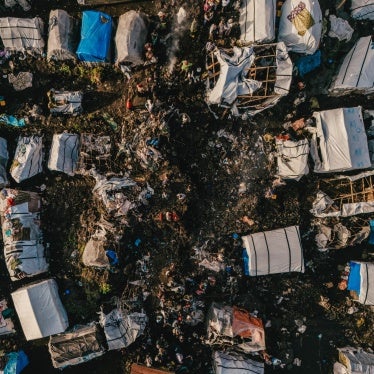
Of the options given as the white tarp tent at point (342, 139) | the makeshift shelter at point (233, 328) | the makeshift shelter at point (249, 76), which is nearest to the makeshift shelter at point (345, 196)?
the white tarp tent at point (342, 139)

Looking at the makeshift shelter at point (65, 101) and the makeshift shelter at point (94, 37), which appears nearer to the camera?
the makeshift shelter at point (94, 37)

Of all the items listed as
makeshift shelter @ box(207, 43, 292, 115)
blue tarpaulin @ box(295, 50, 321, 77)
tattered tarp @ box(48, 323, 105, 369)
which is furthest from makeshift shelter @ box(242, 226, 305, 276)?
tattered tarp @ box(48, 323, 105, 369)

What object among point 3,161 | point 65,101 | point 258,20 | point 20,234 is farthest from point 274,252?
point 3,161

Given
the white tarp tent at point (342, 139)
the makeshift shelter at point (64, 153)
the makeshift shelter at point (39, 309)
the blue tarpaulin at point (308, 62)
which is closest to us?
the white tarp tent at point (342, 139)

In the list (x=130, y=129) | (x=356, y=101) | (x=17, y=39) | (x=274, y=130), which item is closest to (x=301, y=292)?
(x=274, y=130)

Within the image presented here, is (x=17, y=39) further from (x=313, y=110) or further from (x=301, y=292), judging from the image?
(x=301, y=292)

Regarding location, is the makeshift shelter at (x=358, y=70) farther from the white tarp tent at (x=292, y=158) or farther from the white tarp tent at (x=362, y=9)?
the white tarp tent at (x=292, y=158)
